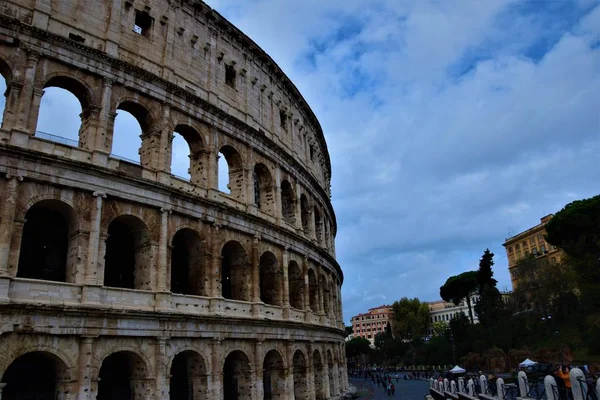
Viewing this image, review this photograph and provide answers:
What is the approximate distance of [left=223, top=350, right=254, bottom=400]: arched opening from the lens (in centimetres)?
1839

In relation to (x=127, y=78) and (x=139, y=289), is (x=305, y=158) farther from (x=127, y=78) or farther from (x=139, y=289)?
(x=139, y=289)

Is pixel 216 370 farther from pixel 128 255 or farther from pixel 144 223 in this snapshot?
pixel 144 223

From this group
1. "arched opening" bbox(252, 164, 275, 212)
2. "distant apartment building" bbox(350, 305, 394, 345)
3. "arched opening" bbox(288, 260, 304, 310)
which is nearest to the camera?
"arched opening" bbox(252, 164, 275, 212)

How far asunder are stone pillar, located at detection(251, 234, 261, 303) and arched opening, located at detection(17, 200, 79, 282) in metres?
7.33

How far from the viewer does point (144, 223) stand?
16.1 meters

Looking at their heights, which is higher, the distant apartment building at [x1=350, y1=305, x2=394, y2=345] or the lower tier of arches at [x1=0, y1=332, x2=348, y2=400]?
the distant apartment building at [x1=350, y1=305, x2=394, y2=345]

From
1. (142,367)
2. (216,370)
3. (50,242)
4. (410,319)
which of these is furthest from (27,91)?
(410,319)

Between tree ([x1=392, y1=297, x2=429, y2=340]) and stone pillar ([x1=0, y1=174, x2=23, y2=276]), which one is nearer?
stone pillar ([x1=0, y1=174, x2=23, y2=276])

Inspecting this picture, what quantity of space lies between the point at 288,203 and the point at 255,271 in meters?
6.57

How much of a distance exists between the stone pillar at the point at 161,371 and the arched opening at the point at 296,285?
9.63m

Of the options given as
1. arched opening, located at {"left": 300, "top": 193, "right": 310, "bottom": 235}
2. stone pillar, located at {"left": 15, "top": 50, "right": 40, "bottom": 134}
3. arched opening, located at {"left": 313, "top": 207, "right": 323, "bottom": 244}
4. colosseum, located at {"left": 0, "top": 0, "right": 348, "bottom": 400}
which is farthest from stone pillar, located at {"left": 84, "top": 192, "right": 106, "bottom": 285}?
arched opening, located at {"left": 313, "top": 207, "right": 323, "bottom": 244}

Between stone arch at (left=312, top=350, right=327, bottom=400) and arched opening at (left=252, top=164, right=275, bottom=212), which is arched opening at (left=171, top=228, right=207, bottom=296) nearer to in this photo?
A: arched opening at (left=252, top=164, right=275, bottom=212)

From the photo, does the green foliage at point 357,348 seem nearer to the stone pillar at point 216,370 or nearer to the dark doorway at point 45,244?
the stone pillar at point 216,370

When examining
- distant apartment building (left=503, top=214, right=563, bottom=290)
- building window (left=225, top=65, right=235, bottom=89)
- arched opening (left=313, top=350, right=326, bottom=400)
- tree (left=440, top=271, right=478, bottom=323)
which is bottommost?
arched opening (left=313, top=350, right=326, bottom=400)
